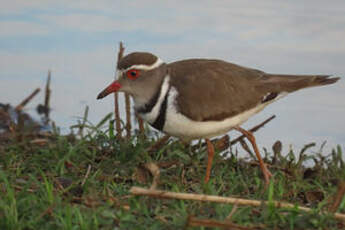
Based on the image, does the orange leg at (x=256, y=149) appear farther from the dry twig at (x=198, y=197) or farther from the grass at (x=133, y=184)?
the dry twig at (x=198, y=197)

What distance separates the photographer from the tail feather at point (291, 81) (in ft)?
20.0

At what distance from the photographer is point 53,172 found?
5797mm

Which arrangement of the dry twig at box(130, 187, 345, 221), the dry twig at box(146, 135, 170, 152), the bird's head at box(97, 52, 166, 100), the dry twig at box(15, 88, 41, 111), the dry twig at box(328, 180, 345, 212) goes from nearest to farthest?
the dry twig at box(130, 187, 345, 221), the dry twig at box(328, 180, 345, 212), the bird's head at box(97, 52, 166, 100), the dry twig at box(146, 135, 170, 152), the dry twig at box(15, 88, 41, 111)

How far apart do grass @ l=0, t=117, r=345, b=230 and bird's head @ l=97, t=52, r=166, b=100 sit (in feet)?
2.18

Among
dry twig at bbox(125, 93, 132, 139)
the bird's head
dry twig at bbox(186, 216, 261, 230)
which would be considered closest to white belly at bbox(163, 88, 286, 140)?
the bird's head

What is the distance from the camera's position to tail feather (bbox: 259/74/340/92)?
610cm

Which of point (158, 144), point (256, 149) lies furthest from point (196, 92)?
point (256, 149)

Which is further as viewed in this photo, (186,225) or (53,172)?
(53,172)

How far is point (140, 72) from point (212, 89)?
0.75m

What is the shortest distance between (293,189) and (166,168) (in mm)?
1297

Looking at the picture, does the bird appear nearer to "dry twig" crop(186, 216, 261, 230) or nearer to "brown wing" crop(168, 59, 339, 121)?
"brown wing" crop(168, 59, 339, 121)

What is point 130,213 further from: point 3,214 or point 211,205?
point 3,214

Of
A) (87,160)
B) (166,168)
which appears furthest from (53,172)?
(166,168)

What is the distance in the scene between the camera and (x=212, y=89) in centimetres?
570
